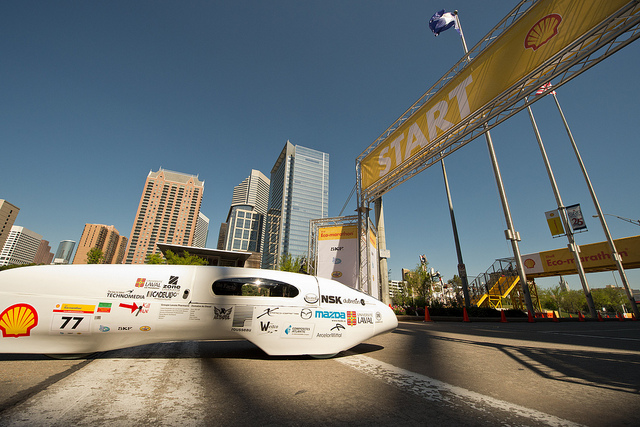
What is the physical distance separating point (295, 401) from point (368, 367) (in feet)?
5.86

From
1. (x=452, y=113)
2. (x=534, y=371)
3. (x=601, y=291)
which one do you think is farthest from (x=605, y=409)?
(x=601, y=291)

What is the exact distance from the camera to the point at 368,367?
3807 mm

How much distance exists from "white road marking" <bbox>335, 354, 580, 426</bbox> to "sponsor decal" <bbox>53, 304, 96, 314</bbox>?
4.17 metres

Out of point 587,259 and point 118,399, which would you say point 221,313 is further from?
point 587,259

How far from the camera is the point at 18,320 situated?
144 inches

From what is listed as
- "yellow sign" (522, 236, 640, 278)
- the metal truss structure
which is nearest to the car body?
the metal truss structure

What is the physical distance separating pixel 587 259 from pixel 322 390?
30.0m

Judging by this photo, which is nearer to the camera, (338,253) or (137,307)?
(137,307)

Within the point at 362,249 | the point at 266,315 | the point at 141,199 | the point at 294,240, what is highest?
the point at 141,199

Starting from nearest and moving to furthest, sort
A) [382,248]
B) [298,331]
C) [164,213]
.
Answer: [298,331], [382,248], [164,213]

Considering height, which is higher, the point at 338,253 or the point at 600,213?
the point at 600,213

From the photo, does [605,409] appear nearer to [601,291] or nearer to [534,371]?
[534,371]

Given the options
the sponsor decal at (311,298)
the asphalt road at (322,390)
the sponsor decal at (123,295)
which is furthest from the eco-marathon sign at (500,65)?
the sponsor decal at (123,295)

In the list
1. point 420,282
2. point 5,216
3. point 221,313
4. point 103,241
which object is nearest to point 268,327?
point 221,313
